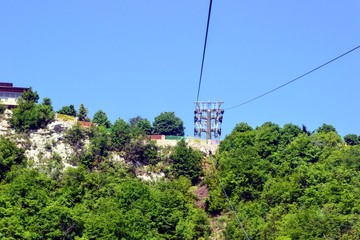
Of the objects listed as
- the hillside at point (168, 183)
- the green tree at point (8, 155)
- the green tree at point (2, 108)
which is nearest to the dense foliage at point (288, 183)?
the hillside at point (168, 183)

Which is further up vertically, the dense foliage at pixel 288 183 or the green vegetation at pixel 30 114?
the green vegetation at pixel 30 114

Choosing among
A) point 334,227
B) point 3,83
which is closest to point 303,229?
point 334,227

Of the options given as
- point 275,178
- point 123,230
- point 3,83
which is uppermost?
point 3,83

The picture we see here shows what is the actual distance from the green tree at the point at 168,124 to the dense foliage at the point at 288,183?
74.1 feet

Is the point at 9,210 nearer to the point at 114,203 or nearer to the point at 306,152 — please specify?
the point at 114,203

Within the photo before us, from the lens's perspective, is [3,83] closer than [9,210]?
No

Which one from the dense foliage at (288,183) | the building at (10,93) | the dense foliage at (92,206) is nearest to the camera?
the dense foliage at (288,183)

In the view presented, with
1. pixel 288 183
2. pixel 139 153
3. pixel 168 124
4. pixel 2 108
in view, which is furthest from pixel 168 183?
pixel 168 124

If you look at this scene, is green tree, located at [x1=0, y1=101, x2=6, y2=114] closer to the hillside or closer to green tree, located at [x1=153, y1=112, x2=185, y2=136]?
the hillside

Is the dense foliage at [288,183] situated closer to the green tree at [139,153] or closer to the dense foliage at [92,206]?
the dense foliage at [92,206]

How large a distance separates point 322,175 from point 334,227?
1228cm

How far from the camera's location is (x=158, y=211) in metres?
65.9

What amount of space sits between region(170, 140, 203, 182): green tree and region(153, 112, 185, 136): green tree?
28.0 meters

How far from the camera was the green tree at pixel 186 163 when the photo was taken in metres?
80.0
